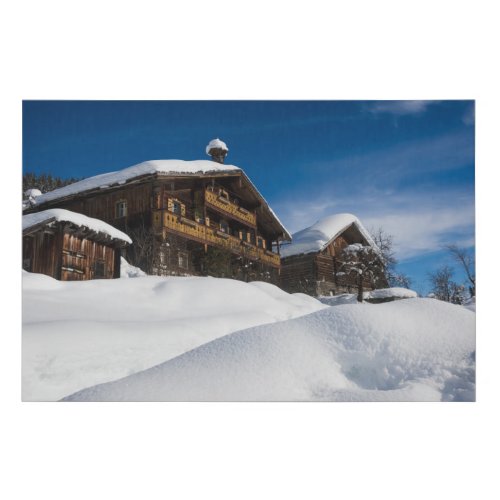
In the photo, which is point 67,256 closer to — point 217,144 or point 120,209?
point 120,209

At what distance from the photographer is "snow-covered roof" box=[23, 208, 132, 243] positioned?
311 inches

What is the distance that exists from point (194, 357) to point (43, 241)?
514cm

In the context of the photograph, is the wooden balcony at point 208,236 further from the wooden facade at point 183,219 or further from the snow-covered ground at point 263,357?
the snow-covered ground at point 263,357

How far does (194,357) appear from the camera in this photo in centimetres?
487

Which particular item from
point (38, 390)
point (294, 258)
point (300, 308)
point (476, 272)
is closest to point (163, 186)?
point (300, 308)

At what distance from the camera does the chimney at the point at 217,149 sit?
21.8 feet

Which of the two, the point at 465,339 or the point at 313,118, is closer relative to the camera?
the point at 465,339


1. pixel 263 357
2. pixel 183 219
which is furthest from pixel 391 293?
pixel 183 219

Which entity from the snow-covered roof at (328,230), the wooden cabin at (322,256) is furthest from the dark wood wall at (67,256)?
the snow-covered roof at (328,230)

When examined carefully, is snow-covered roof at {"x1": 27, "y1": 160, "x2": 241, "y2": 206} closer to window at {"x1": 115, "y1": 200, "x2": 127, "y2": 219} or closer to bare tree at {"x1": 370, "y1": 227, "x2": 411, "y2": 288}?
window at {"x1": 115, "y1": 200, "x2": 127, "y2": 219}

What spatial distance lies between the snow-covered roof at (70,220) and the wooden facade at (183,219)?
513 millimetres

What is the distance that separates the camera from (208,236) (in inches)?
477

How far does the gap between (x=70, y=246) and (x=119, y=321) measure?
143 inches

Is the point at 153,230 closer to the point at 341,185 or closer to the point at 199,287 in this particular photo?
the point at 199,287
